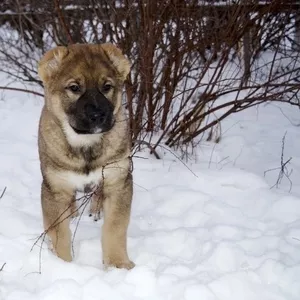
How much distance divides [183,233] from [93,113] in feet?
3.74

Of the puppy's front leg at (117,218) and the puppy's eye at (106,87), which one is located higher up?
the puppy's eye at (106,87)

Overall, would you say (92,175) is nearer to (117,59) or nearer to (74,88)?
(74,88)

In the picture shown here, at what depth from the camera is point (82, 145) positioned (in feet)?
11.8

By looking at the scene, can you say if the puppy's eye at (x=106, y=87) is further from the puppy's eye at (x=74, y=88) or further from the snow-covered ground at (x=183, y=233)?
the snow-covered ground at (x=183, y=233)

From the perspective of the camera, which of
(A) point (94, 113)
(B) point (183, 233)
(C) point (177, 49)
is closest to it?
(A) point (94, 113)

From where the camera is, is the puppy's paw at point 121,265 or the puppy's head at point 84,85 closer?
the puppy's head at point 84,85

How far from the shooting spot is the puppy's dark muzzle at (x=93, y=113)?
10.6 ft

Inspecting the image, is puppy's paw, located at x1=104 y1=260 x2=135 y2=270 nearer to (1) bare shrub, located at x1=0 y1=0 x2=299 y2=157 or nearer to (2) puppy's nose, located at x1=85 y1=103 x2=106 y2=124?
(2) puppy's nose, located at x1=85 y1=103 x2=106 y2=124

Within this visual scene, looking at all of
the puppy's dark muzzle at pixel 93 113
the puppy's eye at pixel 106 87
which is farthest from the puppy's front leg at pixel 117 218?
the puppy's eye at pixel 106 87

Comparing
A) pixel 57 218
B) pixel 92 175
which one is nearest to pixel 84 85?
pixel 92 175

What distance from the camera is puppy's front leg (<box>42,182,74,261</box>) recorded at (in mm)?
3602

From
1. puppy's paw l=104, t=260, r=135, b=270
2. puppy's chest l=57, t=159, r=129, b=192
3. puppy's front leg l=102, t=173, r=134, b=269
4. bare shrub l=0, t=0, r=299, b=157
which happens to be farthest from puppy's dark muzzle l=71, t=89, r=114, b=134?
bare shrub l=0, t=0, r=299, b=157

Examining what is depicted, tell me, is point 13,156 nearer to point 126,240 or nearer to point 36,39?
point 126,240

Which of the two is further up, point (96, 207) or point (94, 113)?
point (94, 113)
